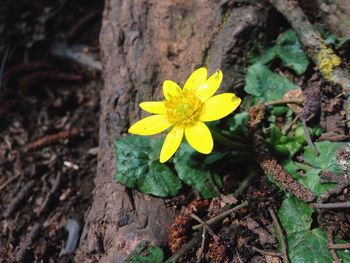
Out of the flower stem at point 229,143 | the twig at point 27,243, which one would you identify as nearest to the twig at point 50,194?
the twig at point 27,243

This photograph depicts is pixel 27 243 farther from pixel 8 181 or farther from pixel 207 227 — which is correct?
pixel 207 227

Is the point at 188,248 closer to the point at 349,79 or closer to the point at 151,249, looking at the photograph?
the point at 151,249

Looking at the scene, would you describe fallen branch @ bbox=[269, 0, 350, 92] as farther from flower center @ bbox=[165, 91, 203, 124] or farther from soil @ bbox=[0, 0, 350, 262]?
flower center @ bbox=[165, 91, 203, 124]

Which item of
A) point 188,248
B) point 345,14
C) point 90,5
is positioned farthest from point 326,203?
point 90,5

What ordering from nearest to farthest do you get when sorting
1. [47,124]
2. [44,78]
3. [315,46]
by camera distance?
1. [315,46]
2. [47,124]
3. [44,78]

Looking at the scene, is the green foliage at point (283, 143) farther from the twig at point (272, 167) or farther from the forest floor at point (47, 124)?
the forest floor at point (47, 124)

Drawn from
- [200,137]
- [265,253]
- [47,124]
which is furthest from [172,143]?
[47,124]
